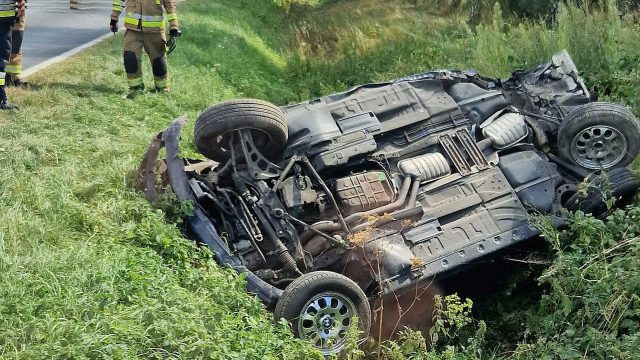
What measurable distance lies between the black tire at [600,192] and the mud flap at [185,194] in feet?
9.55

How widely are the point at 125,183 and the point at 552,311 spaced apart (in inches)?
153

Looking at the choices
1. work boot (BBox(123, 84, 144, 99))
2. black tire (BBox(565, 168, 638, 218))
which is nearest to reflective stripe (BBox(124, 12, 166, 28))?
work boot (BBox(123, 84, 144, 99))

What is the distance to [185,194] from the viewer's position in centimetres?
634

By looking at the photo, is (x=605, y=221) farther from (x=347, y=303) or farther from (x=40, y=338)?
(x=40, y=338)

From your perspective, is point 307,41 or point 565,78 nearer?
point 565,78

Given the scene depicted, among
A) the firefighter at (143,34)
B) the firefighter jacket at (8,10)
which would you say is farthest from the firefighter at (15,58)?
the firefighter at (143,34)

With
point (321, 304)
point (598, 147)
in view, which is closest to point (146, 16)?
point (321, 304)

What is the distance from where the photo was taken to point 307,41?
55.3 feet

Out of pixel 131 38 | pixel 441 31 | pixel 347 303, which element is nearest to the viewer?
pixel 347 303

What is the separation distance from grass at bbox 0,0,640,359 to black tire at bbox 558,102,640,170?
0.81m

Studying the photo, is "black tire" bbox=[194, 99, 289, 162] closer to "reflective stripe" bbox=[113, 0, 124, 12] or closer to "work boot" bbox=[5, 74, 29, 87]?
"work boot" bbox=[5, 74, 29, 87]

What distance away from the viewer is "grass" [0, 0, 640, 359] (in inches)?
188

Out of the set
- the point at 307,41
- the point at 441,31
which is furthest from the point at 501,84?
the point at 307,41

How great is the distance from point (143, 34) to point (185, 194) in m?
4.44
